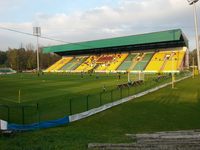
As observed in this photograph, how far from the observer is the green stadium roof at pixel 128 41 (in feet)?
263

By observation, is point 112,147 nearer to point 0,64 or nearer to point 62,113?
point 62,113

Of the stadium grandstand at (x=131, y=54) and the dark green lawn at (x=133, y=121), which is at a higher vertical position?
the stadium grandstand at (x=131, y=54)

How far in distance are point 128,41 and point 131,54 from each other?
26.9 ft

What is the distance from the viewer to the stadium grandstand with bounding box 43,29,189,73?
80.3 meters

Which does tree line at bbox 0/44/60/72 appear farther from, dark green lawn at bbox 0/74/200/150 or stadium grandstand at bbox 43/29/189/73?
dark green lawn at bbox 0/74/200/150

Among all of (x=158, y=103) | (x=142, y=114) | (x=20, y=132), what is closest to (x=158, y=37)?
(x=158, y=103)

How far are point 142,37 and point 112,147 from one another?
258ft

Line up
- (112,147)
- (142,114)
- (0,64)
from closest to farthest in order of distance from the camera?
(112,147) < (142,114) < (0,64)

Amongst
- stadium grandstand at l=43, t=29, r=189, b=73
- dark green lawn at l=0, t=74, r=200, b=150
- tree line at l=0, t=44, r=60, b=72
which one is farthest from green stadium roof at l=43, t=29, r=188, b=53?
dark green lawn at l=0, t=74, r=200, b=150

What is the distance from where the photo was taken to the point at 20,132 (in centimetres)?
1476

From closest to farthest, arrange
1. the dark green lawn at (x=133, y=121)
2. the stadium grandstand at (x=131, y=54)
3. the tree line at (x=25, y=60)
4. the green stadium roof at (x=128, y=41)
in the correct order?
the dark green lawn at (x=133, y=121), the green stadium roof at (x=128, y=41), the stadium grandstand at (x=131, y=54), the tree line at (x=25, y=60)

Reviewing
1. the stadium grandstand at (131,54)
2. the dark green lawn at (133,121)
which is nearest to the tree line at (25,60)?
the stadium grandstand at (131,54)

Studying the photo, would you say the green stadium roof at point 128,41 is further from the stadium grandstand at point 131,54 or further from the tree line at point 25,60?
the tree line at point 25,60

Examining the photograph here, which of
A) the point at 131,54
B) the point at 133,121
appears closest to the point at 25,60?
the point at 131,54
